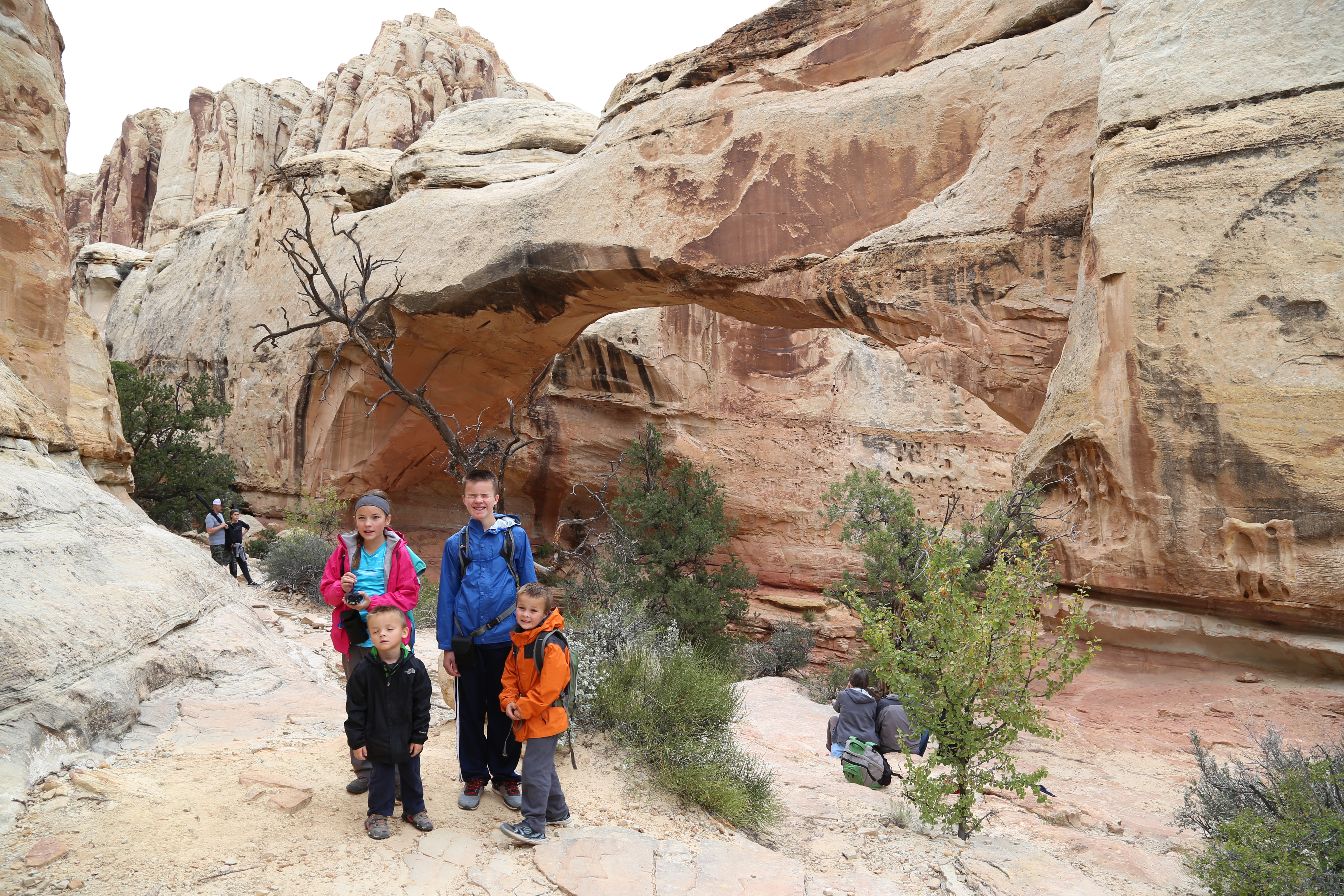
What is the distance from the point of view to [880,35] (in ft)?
26.1

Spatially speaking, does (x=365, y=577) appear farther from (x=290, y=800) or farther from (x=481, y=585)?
(x=290, y=800)

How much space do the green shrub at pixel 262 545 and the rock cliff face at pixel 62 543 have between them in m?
4.05

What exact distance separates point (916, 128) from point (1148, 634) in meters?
4.89

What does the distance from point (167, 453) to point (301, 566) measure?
4231 millimetres

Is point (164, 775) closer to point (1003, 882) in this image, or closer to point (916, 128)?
point (1003, 882)

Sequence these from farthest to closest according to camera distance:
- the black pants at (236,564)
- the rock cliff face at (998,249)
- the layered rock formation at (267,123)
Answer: the layered rock formation at (267,123), the black pants at (236,564), the rock cliff face at (998,249)

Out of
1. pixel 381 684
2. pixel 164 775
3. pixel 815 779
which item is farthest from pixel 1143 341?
pixel 164 775

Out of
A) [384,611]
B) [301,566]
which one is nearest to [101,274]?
[301,566]

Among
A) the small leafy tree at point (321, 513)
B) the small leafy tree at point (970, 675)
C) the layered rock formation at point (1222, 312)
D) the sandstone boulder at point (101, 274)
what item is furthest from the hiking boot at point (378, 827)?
the sandstone boulder at point (101, 274)

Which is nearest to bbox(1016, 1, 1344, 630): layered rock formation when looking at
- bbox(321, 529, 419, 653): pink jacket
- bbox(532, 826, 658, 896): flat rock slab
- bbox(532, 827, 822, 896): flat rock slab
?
bbox(532, 827, 822, 896): flat rock slab

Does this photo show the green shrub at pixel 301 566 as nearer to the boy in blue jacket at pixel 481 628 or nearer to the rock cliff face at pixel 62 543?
the rock cliff face at pixel 62 543

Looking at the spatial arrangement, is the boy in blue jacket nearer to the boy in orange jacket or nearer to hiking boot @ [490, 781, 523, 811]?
hiking boot @ [490, 781, 523, 811]

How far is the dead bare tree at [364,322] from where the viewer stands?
7.51m

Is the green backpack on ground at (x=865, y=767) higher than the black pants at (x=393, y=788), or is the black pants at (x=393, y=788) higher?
the black pants at (x=393, y=788)
